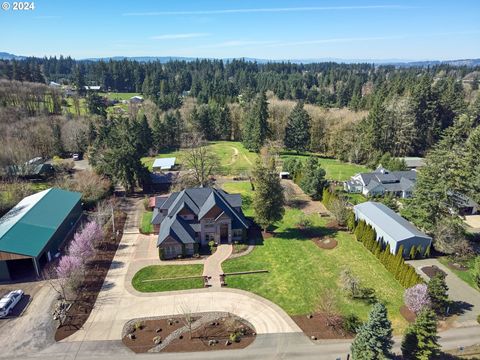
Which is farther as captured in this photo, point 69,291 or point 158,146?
point 158,146

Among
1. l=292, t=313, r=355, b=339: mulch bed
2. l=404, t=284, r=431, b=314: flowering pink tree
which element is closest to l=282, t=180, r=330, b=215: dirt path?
l=404, t=284, r=431, b=314: flowering pink tree

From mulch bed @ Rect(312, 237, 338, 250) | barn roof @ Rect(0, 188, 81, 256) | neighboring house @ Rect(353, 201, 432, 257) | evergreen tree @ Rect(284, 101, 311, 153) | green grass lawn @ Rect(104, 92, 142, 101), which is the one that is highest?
green grass lawn @ Rect(104, 92, 142, 101)

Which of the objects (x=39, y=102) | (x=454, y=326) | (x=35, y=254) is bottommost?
(x=454, y=326)

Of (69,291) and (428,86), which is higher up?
(428,86)

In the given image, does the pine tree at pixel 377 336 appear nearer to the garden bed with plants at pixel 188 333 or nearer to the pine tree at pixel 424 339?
the pine tree at pixel 424 339

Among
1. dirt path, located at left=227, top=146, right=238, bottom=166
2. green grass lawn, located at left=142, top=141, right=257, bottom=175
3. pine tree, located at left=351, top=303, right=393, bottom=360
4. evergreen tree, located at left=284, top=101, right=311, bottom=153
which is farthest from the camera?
evergreen tree, located at left=284, top=101, right=311, bottom=153

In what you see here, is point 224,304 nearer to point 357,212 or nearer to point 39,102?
point 357,212

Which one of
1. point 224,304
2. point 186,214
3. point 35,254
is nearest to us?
point 224,304

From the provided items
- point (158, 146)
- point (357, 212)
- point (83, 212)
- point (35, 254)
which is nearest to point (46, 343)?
point (35, 254)

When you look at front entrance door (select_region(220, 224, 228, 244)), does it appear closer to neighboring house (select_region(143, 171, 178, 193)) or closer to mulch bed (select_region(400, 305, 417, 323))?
mulch bed (select_region(400, 305, 417, 323))
